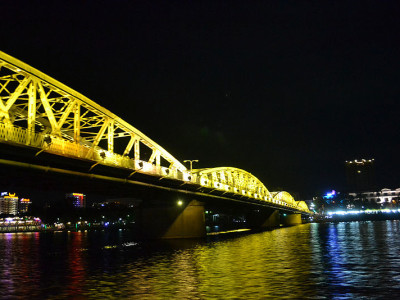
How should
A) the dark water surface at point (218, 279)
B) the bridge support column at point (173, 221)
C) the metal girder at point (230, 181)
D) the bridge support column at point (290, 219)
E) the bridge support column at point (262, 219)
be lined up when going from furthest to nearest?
1. the bridge support column at point (290, 219)
2. the bridge support column at point (262, 219)
3. the metal girder at point (230, 181)
4. the bridge support column at point (173, 221)
5. the dark water surface at point (218, 279)

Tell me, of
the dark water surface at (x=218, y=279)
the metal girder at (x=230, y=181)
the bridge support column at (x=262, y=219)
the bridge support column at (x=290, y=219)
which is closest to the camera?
the dark water surface at (x=218, y=279)

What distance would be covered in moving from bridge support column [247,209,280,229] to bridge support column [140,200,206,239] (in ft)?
224

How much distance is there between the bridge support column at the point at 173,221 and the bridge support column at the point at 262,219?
6820cm

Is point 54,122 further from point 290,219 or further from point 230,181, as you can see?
point 290,219

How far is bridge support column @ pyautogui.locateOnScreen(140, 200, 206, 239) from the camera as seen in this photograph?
6769cm

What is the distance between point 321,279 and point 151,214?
4835 cm

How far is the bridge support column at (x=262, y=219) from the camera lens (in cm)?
13675

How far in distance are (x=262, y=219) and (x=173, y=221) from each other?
75.6 meters

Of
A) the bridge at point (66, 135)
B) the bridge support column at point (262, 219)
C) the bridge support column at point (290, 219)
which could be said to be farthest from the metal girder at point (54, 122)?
the bridge support column at point (290, 219)

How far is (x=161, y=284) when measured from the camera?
2202cm

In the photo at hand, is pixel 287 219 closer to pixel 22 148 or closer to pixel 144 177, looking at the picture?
pixel 144 177

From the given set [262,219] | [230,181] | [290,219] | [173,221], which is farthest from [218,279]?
[290,219]

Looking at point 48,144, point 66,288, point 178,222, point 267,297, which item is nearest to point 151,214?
point 178,222

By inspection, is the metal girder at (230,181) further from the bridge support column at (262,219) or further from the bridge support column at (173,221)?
the bridge support column at (262,219)
